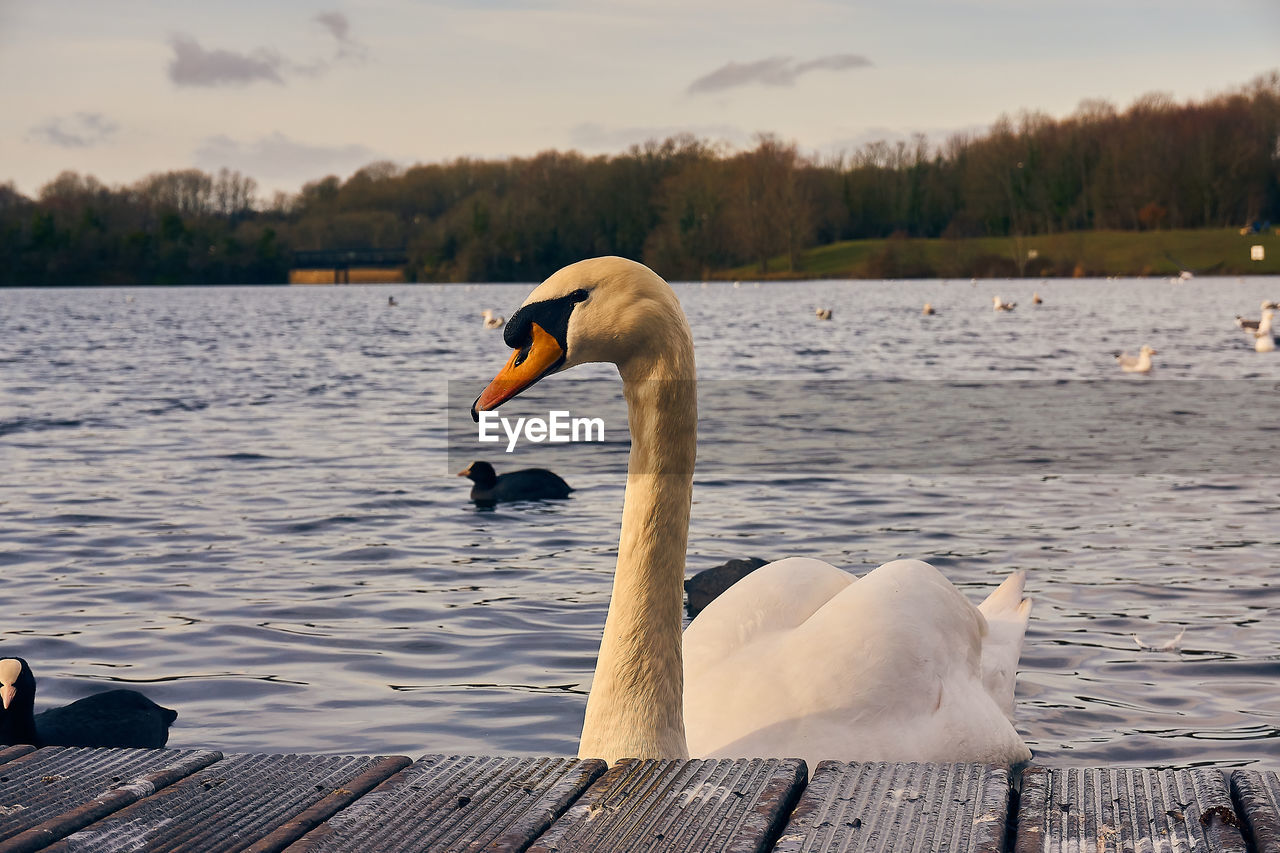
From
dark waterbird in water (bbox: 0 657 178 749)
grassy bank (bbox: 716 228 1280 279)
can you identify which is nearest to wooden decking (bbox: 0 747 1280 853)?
dark waterbird in water (bbox: 0 657 178 749)

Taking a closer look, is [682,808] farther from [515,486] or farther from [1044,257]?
[1044,257]

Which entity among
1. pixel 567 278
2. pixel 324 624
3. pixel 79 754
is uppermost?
pixel 567 278

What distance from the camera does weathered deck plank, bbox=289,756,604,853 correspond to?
2229 mm

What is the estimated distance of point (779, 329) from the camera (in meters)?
42.7

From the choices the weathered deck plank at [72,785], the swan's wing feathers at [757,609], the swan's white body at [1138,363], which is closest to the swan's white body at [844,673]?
the swan's wing feathers at [757,609]

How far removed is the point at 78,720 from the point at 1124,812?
434cm

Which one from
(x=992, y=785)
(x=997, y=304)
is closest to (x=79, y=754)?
(x=992, y=785)

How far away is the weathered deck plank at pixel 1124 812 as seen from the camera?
7.11 ft

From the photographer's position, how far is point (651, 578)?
3.46 meters

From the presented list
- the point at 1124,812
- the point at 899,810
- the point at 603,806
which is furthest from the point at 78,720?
the point at 1124,812

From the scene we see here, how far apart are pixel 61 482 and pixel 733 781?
1180 centimetres

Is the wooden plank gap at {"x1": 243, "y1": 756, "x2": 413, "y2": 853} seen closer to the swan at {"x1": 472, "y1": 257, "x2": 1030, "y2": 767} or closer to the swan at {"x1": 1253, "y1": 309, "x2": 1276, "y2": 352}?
the swan at {"x1": 472, "y1": 257, "x2": 1030, "y2": 767}

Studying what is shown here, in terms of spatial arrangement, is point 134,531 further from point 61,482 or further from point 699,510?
point 699,510

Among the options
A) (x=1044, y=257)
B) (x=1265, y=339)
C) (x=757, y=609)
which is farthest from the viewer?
(x=1044, y=257)
